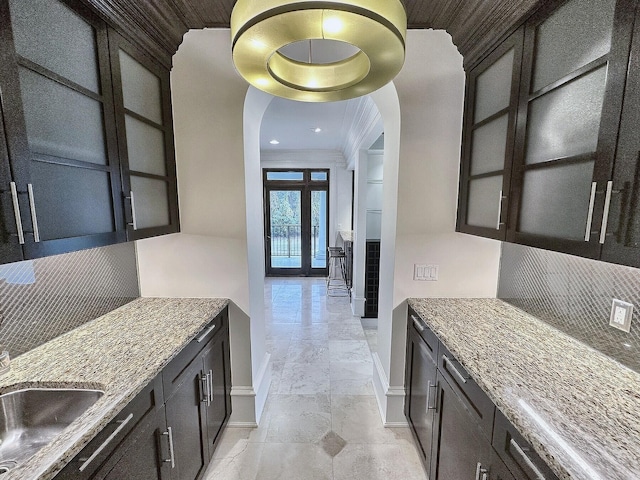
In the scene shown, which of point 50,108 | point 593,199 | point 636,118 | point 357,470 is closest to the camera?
point 636,118

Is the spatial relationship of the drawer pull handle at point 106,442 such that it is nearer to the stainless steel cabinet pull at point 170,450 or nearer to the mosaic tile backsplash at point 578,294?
the stainless steel cabinet pull at point 170,450

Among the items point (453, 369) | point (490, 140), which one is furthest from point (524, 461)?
point (490, 140)

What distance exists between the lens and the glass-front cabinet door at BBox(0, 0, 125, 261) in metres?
0.98

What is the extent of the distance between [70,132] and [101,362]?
977 mm

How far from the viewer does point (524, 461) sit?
2.90 ft

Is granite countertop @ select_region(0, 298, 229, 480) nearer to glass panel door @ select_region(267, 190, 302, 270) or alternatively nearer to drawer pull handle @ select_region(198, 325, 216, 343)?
drawer pull handle @ select_region(198, 325, 216, 343)

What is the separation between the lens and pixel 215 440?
1839 mm

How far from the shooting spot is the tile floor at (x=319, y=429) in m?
1.83

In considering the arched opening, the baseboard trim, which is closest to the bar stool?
the arched opening

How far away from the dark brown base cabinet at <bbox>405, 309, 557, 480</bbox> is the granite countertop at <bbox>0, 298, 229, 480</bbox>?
4.30 feet

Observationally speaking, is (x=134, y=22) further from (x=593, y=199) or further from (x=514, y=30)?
(x=593, y=199)

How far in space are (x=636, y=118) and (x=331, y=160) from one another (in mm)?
5447

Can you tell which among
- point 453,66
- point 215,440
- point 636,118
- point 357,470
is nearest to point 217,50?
point 453,66

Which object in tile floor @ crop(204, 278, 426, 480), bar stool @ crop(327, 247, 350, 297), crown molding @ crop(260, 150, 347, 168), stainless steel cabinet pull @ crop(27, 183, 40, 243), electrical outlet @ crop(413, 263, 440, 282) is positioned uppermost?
crown molding @ crop(260, 150, 347, 168)
